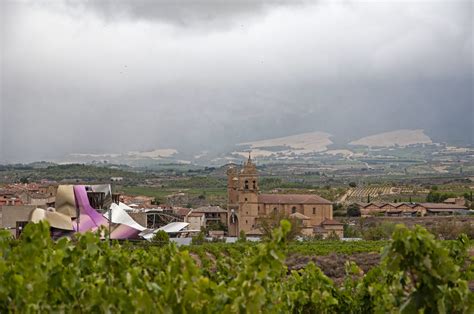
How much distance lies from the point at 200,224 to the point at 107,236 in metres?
57.0

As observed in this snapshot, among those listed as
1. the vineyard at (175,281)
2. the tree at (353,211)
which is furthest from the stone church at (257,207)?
the vineyard at (175,281)

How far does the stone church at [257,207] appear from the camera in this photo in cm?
6444

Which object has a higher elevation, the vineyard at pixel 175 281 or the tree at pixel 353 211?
the vineyard at pixel 175 281

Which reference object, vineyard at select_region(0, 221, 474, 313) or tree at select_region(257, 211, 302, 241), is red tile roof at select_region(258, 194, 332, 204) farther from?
vineyard at select_region(0, 221, 474, 313)

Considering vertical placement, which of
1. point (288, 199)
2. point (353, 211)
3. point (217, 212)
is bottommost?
point (353, 211)

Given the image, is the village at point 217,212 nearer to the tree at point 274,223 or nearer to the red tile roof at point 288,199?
the red tile roof at point 288,199

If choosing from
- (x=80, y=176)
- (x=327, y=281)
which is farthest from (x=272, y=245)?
(x=80, y=176)

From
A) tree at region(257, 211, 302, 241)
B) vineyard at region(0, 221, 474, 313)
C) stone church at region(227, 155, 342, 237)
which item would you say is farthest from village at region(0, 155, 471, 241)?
vineyard at region(0, 221, 474, 313)

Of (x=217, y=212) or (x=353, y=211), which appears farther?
(x=353, y=211)

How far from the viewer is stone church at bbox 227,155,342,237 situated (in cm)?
6444

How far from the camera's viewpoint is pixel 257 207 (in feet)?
216

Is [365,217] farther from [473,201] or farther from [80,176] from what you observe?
[80,176]

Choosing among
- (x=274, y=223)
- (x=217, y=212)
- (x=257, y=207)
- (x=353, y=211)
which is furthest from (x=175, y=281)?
(x=353, y=211)

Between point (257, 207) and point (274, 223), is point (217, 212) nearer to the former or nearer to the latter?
point (257, 207)
